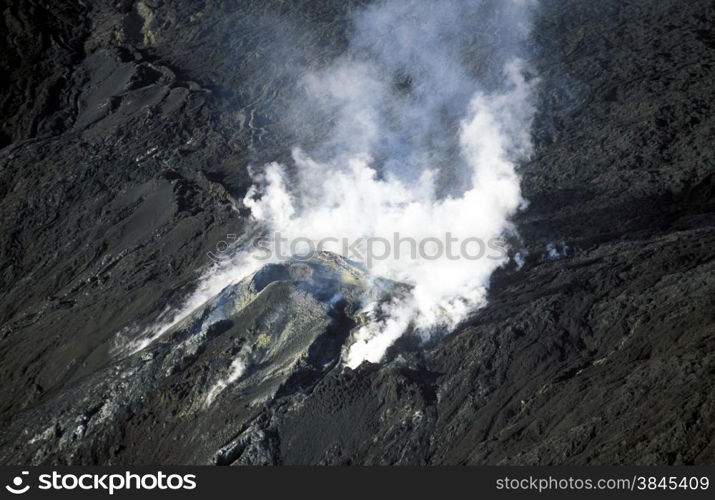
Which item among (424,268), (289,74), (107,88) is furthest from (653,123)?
(107,88)

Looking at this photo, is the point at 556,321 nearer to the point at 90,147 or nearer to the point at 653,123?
the point at 653,123

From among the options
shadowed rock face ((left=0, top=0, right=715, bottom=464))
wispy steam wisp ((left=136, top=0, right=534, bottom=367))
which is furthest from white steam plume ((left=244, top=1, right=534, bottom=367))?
shadowed rock face ((left=0, top=0, right=715, bottom=464))
